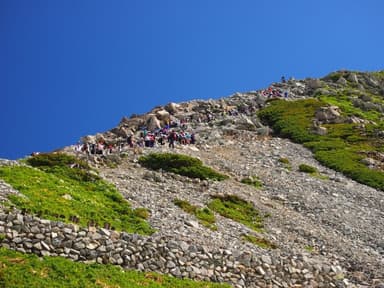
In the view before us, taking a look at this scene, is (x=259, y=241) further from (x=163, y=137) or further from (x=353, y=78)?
(x=353, y=78)

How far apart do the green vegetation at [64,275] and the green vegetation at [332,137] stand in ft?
117

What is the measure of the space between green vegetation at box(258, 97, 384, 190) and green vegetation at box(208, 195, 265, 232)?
1884cm

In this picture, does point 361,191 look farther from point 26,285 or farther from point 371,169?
point 26,285

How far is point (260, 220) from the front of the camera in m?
38.1

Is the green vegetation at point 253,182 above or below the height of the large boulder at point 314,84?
below

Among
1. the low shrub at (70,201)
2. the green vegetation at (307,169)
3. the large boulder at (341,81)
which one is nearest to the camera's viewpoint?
the low shrub at (70,201)

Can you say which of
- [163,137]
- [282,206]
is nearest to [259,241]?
[282,206]

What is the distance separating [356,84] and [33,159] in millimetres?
91223

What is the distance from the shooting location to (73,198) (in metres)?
31.0

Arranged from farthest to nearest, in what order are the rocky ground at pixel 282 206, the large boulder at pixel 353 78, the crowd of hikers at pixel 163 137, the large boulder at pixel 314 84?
the large boulder at pixel 353 78 → the large boulder at pixel 314 84 → the crowd of hikers at pixel 163 137 → the rocky ground at pixel 282 206

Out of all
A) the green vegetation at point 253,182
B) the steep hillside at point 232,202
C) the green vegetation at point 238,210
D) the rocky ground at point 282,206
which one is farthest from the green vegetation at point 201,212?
the green vegetation at point 253,182

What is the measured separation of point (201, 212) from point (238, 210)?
4234 millimetres

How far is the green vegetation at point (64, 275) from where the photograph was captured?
68.4 ft

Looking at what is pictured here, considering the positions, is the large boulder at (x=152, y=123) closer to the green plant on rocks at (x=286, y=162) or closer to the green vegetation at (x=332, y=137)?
the green vegetation at (x=332, y=137)
